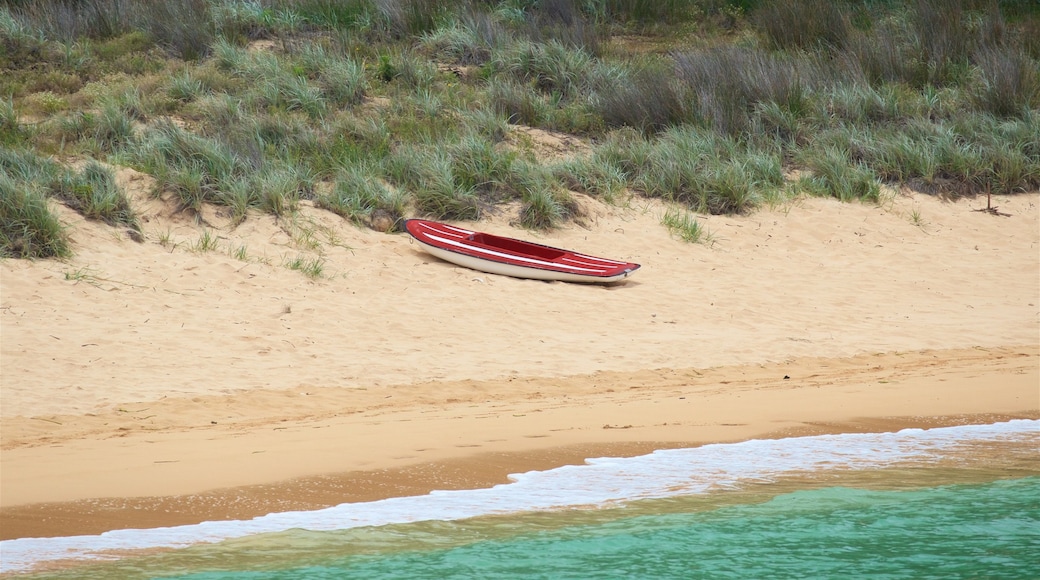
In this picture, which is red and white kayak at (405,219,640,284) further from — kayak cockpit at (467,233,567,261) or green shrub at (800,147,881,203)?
green shrub at (800,147,881,203)

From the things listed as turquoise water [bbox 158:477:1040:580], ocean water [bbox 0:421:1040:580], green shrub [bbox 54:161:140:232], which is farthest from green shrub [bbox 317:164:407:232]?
turquoise water [bbox 158:477:1040:580]

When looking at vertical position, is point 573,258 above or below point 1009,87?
below

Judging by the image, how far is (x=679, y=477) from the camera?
5.68 m

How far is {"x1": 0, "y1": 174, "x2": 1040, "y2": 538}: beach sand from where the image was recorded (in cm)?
568

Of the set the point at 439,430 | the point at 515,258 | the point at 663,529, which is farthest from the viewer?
the point at 515,258

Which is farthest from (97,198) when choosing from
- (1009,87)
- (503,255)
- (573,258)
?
(1009,87)

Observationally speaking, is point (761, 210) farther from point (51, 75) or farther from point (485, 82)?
point (51, 75)

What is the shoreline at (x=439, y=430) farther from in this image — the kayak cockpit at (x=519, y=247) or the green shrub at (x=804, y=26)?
the green shrub at (x=804, y=26)

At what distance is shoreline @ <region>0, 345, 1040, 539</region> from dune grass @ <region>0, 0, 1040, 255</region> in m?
4.28

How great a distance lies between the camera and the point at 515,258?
10.5 metres

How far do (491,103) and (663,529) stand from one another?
35.7 ft

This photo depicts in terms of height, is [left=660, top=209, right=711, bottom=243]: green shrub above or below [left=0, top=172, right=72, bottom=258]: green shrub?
below

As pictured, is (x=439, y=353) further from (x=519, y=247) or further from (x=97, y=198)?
(x=97, y=198)

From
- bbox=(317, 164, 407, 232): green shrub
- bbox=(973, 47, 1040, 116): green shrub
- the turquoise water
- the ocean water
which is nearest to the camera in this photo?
the ocean water
